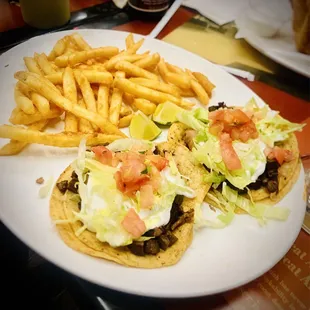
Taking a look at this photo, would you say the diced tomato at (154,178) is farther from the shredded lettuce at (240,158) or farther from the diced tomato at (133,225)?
the shredded lettuce at (240,158)

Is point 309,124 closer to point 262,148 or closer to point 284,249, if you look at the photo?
point 262,148

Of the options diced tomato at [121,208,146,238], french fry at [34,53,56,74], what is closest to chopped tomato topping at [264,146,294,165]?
diced tomato at [121,208,146,238]

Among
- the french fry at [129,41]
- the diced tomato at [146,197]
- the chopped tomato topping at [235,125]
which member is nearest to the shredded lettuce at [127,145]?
the diced tomato at [146,197]

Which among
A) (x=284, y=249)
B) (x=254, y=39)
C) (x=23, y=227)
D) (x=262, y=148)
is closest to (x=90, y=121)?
(x=23, y=227)

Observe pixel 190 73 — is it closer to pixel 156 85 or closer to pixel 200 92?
pixel 200 92

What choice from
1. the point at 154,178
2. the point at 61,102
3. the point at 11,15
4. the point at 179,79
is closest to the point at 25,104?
the point at 61,102

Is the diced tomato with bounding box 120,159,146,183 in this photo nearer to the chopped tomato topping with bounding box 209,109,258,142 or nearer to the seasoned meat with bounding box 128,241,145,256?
the seasoned meat with bounding box 128,241,145,256
